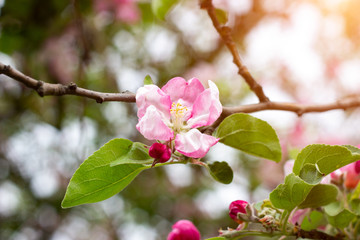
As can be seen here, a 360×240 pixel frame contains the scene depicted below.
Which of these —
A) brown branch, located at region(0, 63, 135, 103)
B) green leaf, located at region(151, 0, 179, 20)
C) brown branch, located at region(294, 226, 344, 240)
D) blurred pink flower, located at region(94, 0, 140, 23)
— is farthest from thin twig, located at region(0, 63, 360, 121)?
blurred pink flower, located at region(94, 0, 140, 23)

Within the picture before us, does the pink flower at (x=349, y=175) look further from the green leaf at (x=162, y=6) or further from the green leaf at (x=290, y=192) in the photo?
the green leaf at (x=162, y=6)

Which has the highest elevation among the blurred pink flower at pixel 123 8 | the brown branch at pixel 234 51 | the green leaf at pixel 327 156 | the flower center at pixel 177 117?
the blurred pink flower at pixel 123 8

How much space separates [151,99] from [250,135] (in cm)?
18

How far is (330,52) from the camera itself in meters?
3.19

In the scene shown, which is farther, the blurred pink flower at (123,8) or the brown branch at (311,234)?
the blurred pink flower at (123,8)

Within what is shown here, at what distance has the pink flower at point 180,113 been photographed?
2.17 ft

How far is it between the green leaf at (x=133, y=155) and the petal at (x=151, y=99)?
52 millimetres

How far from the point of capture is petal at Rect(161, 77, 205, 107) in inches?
29.5

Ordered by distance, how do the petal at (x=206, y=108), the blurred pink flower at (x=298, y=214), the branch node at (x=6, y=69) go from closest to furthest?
Result: the branch node at (x=6, y=69) < the petal at (x=206, y=108) < the blurred pink flower at (x=298, y=214)

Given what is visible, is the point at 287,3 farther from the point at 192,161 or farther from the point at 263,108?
the point at 192,161

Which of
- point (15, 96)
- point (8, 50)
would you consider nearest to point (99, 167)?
point (8, 50)

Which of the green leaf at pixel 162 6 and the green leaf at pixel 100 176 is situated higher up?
the green leaf at pixel 162 6

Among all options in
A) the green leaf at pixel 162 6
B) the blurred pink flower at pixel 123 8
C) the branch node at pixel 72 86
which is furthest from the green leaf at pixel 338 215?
the blurred pink flower at pixel 123 8

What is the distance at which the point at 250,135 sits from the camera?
2.36 ft
